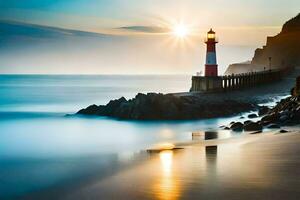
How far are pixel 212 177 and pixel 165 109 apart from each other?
14.7m

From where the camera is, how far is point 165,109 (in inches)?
858

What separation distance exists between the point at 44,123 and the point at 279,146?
1531 centimetres

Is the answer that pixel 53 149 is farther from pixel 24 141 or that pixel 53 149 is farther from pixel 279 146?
pixel 279 146

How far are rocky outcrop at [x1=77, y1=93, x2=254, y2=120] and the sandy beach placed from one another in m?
11.5

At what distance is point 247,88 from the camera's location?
38.0 metres

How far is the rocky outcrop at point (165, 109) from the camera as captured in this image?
21.5 m

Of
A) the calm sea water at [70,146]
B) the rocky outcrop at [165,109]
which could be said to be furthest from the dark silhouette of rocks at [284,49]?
the calm sea water at [70,146]

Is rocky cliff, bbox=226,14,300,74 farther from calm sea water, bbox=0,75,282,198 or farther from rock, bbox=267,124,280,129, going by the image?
rock, bbox=267,124,280,129

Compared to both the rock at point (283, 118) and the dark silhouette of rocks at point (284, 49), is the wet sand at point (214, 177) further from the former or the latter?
the dark silhouette of rocks at point (284, 49)

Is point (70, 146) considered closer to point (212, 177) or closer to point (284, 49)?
point (212, 177)

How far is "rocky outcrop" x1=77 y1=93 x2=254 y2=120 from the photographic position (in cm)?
2151

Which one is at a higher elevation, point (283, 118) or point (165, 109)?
point (165, 109)

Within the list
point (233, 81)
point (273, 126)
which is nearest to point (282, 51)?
point (233, 81)

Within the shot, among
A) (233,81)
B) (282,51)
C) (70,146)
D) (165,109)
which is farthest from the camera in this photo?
(282,51)
